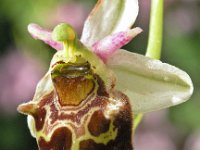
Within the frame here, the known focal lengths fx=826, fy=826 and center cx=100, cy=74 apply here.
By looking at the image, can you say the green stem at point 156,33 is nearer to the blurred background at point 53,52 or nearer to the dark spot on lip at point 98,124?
the dark spot on lip at point 98,124

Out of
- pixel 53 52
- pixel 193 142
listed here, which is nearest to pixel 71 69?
pixel 53 52

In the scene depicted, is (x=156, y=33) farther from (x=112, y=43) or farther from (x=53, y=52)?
(x=53, y=52)

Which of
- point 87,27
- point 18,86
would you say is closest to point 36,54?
point 18,86

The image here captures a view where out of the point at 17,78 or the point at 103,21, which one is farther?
the point at 17,78

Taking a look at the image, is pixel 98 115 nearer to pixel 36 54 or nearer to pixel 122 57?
pixel 122 57

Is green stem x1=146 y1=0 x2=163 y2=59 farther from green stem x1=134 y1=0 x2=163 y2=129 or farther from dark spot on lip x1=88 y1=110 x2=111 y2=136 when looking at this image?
dark spot on lip x1=88 y1=110 x2=111 y2=136

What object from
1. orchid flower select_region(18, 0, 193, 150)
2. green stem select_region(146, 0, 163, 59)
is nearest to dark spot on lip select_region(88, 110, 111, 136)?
orchid flower select_region(18, 0, 193, 150)
